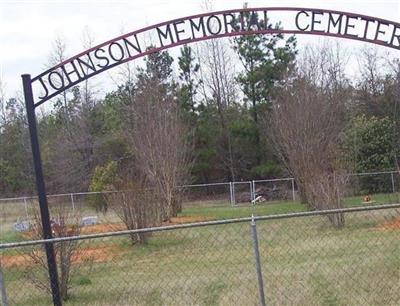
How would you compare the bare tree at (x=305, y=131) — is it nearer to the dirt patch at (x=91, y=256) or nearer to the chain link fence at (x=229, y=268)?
the chain link fence at (x=229, y=268)

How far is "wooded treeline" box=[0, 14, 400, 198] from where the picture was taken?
23438 mm

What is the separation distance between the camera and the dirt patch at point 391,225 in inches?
505

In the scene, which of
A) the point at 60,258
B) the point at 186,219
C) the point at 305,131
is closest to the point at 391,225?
the point at 60,258

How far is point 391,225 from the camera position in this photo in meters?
13.0

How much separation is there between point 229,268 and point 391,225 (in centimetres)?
490

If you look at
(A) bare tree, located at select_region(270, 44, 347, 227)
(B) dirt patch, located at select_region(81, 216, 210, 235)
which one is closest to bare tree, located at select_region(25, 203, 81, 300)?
(B) dirt patch, located at select_region(81, 216, 210, 235)

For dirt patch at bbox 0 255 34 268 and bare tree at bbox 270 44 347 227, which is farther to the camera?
bare tree at bbox 270 44 347 227

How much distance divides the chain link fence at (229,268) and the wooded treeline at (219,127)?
24.8 ft

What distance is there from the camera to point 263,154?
3619cm

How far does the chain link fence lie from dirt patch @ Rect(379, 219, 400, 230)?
0.09 ft

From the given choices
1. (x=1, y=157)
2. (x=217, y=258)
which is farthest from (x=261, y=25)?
(x=1, y=157)

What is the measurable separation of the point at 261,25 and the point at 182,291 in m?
3.72

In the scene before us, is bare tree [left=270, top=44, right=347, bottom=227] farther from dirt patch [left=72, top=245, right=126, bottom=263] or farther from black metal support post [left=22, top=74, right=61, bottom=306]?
Answer: black metal support post [left=22, top=74, right=61, bottom=306]

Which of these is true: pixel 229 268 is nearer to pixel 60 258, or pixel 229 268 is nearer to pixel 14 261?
pixel 60 258
